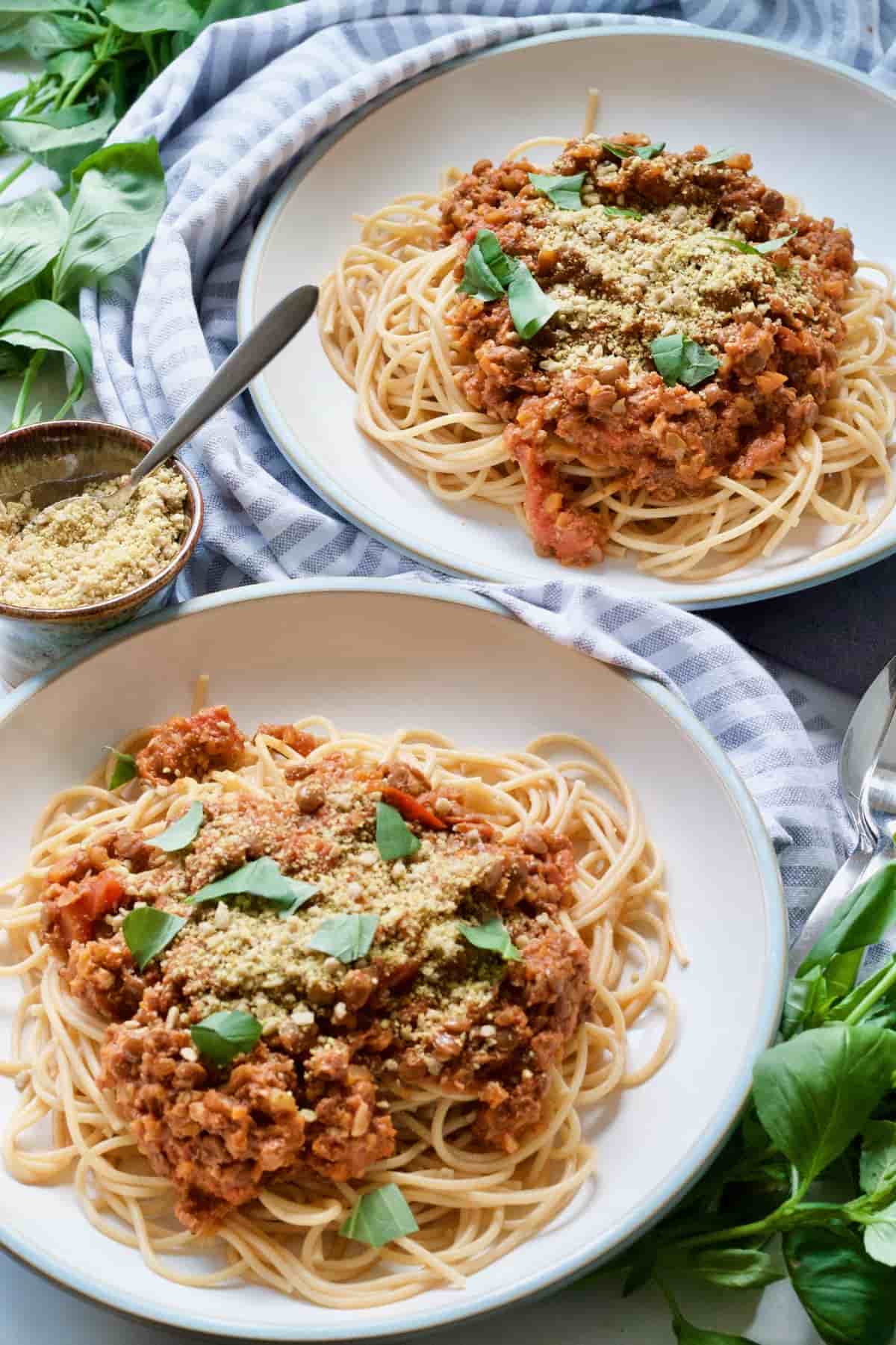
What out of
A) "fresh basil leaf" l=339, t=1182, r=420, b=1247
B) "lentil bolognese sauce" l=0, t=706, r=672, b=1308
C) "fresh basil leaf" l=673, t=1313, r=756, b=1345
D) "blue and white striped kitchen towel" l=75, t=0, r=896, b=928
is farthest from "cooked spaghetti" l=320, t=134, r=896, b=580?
"fresh basil leaf" l=673, t=1313, r=756, b=1345

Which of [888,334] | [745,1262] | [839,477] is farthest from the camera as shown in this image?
[888,334]

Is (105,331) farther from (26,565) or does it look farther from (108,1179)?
(108,1179)

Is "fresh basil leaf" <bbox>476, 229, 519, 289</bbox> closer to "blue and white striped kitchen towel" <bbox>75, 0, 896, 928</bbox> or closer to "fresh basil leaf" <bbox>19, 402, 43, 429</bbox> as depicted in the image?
"blue and white striped kitchen towel" <bbox>75, 0, 896, 928</bbox>

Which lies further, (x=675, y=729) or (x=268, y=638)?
(x=268, y=638)

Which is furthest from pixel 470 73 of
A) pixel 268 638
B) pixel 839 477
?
pixel 268 638

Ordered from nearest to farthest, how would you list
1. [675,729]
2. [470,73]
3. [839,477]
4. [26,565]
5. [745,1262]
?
[745,1262] < [675,729] < [26,565] < [839,477] < [470,73]

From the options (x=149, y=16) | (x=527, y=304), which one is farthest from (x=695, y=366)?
(x=149, y=16)

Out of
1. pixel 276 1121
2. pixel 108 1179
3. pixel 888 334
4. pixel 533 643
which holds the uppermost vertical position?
pixel 888 334

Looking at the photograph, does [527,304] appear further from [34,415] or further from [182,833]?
[182,833]
